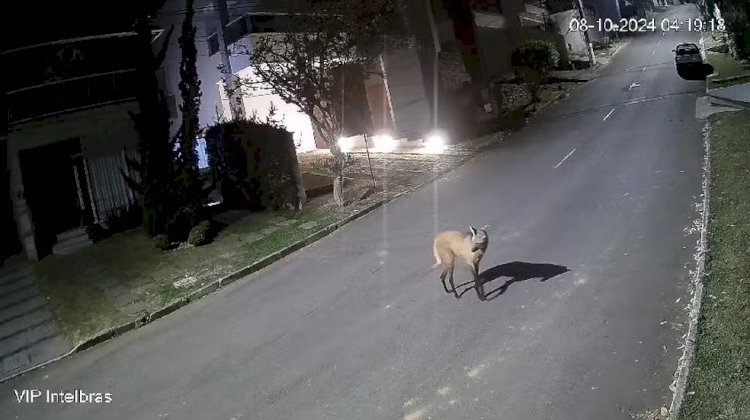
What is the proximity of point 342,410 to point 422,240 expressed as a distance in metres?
6.28

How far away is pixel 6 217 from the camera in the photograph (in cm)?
1625

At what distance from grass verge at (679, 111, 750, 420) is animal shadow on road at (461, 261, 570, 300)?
2.31 meters

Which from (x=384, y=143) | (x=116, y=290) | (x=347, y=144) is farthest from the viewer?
(x=347, y=144)

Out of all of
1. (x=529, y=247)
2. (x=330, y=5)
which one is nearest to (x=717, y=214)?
(x=529, y=247)

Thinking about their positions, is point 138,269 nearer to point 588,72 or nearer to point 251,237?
point 251,237

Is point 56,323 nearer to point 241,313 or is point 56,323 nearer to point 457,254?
point 241,313

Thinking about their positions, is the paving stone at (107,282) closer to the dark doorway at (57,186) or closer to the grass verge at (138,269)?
the grass verge at (138,269)

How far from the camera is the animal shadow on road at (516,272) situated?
888cm

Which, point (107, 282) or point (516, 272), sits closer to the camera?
point (516, 272)

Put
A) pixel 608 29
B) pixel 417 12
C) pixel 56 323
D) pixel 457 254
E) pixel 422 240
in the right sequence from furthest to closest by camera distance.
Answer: pixel 608 29 < pixel 417 12 < pixel 422 240 < pixel 56 323 < pixel 457 254

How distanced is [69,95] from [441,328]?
15.0 meters

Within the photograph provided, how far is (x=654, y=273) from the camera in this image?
27.3ft

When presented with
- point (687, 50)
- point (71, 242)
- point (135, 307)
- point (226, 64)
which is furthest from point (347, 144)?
point (687, 50)

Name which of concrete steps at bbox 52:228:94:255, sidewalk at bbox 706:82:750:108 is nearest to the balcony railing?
concrete steps at bbox 52:228:94:255
